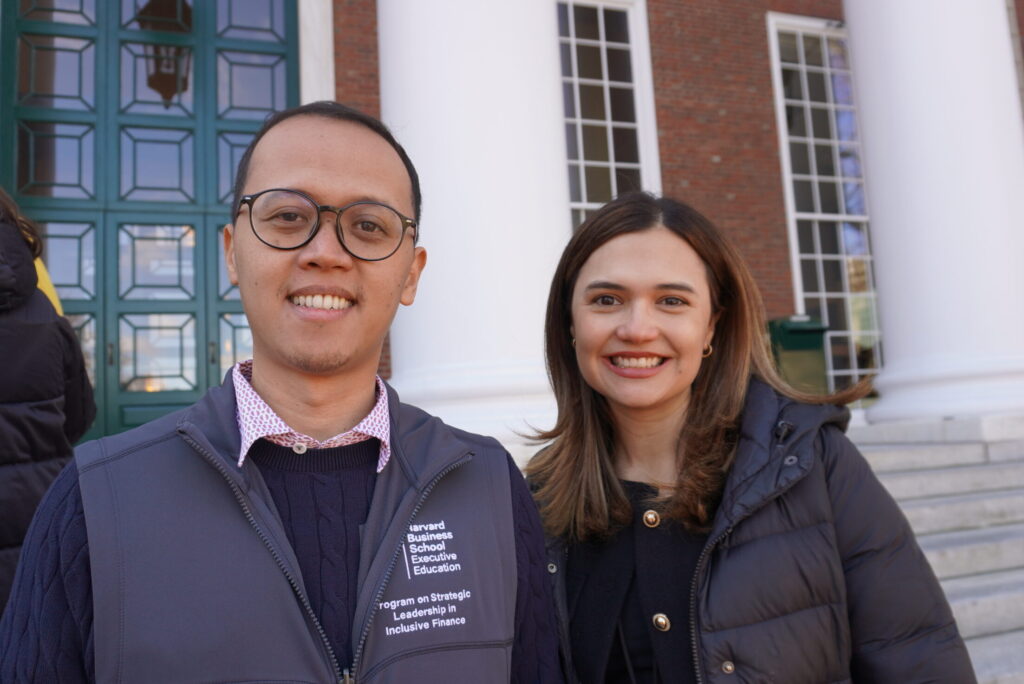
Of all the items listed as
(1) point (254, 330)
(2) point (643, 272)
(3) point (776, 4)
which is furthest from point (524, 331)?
(3) point (776, 4)

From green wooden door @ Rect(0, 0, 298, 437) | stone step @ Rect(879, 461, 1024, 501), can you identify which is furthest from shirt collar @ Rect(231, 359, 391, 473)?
green wooden door @ Rect(0, 0, 298, 437)

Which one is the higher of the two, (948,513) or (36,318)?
(36,318)

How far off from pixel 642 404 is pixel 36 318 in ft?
5.68

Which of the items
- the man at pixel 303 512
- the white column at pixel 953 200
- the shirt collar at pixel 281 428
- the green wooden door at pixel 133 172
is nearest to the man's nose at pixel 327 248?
the man at pixel 303 512

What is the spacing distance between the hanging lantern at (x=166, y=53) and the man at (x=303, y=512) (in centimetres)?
709

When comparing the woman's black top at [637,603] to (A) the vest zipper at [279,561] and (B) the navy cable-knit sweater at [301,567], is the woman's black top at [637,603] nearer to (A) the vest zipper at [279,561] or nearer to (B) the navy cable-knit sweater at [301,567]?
(B) the navy cable-knit sweater at [301,567]

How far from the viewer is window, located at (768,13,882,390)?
10539mm

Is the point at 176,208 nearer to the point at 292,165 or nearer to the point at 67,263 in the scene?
the point at 67,263

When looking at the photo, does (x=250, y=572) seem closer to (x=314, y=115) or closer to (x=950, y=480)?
(x=314, y=115)

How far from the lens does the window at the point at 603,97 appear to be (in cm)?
998

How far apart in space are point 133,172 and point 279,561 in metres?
7.31

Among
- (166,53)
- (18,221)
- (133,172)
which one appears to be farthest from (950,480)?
(166,53)

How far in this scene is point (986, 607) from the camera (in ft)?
12.8

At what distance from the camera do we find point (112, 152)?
745 cm
